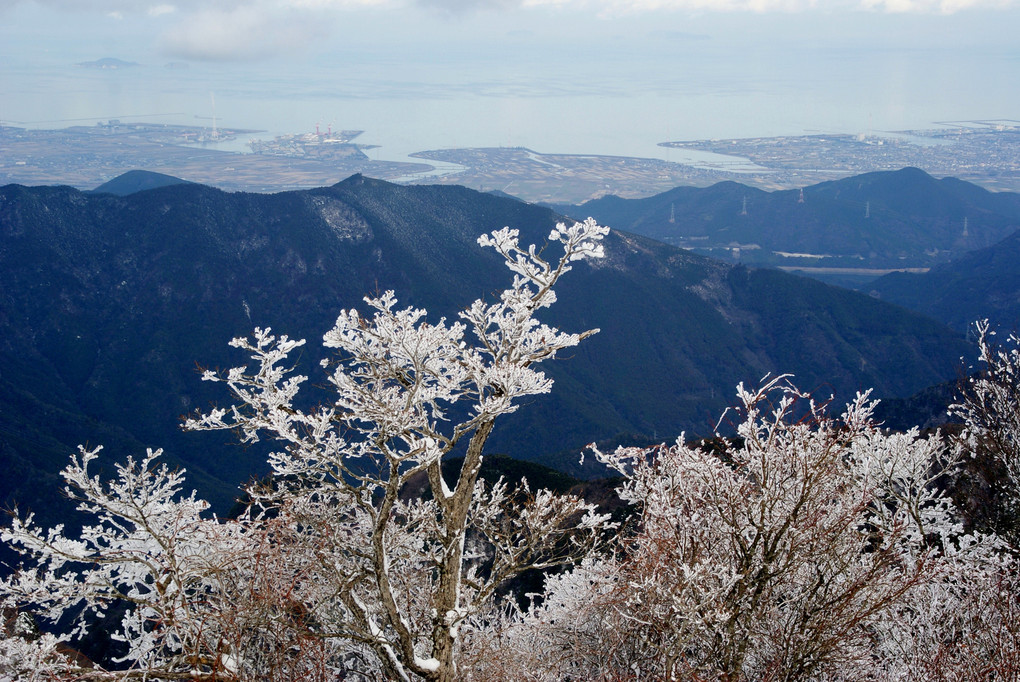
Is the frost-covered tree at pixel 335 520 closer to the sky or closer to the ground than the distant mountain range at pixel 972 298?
closer to the sky

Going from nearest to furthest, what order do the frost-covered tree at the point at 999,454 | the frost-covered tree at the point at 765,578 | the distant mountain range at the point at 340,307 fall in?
the frost-covered tree at the point at 765,578
the frost-covered tree at the point at 999,454
the distant mountain range at the point at 340,307

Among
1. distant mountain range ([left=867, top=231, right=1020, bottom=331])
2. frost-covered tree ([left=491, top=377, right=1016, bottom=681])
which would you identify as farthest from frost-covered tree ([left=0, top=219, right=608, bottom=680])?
distant mountain range ([left=867, top=231, right=1020, bottom=331])

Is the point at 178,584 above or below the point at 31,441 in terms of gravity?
above

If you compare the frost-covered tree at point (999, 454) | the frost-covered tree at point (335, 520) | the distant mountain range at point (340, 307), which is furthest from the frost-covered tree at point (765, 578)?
the distant mountain range at point (340, 307)

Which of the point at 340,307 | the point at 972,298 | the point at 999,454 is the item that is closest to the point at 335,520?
the point at 999,454

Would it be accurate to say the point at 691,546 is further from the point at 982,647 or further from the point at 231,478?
the point at 231,478

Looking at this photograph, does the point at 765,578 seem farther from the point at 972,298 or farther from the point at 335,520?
the point at 972,298

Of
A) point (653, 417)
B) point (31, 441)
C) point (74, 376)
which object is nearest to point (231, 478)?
point (31, 441)

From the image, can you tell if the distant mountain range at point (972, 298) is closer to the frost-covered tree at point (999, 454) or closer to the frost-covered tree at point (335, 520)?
the frost-covered tree at point (999, 454)
